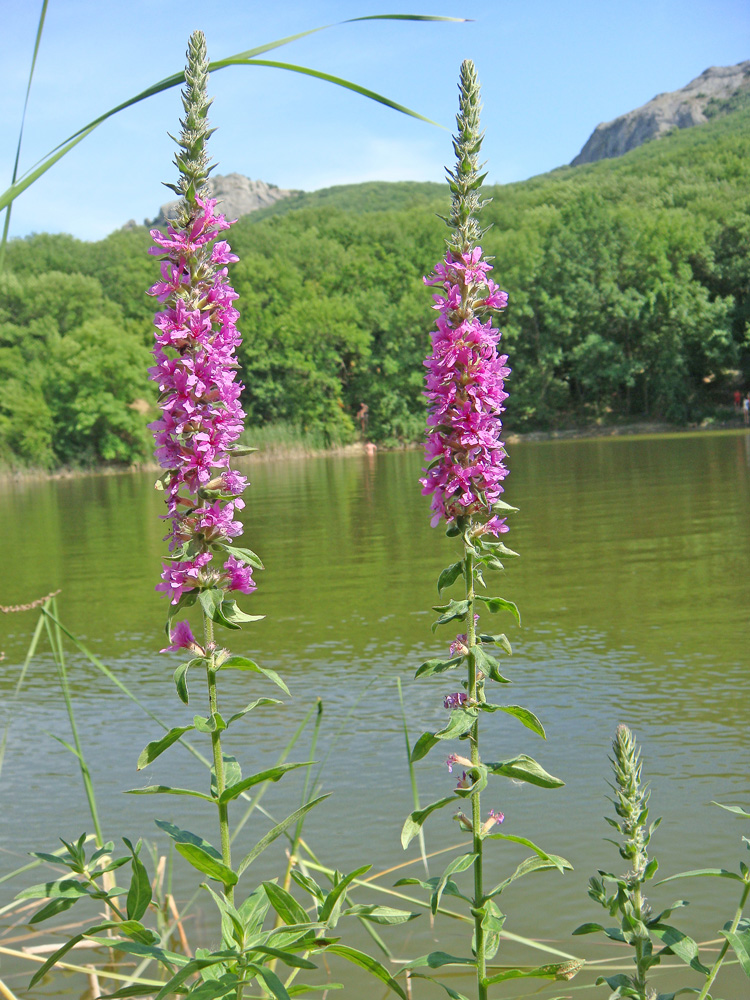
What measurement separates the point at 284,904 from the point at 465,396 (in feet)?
4.67

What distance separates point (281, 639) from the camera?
33.3ft

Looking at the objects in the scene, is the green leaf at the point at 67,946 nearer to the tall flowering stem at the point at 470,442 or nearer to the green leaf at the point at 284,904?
the green leaf at the point at 284,904

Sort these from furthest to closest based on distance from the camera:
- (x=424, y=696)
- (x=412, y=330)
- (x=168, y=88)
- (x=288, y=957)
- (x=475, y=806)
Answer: (x=412, y=330) < (x=424, y=696) < (x=475, y=806) < (x=288, y=957) < (x=168, y=88)

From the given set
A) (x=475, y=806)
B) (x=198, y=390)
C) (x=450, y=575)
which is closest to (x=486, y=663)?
(x=450, y=575)

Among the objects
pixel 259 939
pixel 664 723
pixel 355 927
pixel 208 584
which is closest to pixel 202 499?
pixel 208 584

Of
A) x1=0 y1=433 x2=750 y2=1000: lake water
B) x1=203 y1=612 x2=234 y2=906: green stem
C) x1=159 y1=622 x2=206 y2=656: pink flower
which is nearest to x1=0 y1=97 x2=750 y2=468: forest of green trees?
x1=0 y1=433 x2=750 y2=1000: lake water

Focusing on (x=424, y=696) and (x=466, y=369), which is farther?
(x=424, y=696)

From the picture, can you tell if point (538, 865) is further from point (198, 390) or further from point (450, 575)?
point (198, 390)

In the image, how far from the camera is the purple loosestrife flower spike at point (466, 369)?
2.77 m

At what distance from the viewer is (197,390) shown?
101 inches

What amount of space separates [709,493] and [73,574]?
42.4ft

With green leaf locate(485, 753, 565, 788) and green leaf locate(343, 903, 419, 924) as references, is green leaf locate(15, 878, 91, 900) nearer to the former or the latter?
green leaf locate(343, 903, 419, 924)

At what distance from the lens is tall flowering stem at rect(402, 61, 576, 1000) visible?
9.04 feet

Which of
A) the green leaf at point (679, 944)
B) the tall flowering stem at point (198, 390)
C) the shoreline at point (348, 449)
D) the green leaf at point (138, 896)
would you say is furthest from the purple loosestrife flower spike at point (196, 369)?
the shoreline at point (348, 449)
